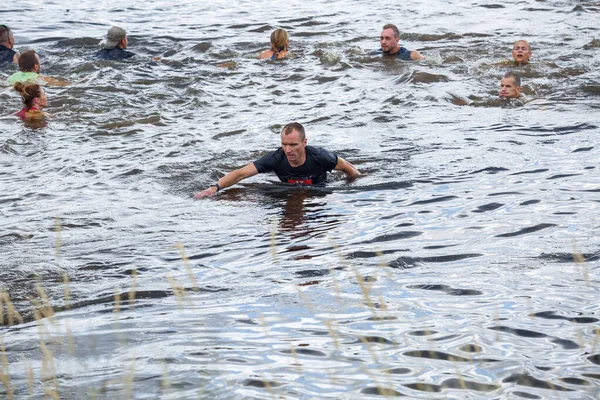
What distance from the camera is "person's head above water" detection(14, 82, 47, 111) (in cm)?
1448

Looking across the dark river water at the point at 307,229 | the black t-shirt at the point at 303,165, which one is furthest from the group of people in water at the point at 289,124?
the dark river water at the point at 307,229

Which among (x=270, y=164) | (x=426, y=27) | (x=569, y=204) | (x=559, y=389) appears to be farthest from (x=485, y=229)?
(x=426, y=27)

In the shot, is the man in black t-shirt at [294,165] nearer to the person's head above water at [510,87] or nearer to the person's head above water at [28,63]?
the person's head above water at [510,87]

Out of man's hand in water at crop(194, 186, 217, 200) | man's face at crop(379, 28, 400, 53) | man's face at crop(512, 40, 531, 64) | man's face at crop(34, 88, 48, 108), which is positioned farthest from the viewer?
man's face at crop(379, 28, 400, 53)

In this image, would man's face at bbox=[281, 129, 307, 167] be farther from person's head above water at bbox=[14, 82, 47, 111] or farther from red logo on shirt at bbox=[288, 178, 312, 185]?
person's head above water at bbox=[14, 82, 47, 111]

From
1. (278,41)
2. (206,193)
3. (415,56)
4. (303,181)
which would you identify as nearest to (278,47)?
(278,41)

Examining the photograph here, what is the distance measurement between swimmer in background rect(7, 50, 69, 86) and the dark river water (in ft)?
1.25

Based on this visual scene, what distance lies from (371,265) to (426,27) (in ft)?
54.1

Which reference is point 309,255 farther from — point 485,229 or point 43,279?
point 43,279

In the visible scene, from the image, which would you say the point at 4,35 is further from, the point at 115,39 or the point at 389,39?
the point at 389,39

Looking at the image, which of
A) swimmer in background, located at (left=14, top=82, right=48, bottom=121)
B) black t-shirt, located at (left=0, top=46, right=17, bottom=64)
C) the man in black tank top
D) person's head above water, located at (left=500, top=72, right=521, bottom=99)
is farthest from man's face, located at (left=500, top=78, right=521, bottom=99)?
black t-shirt, located at (left=0, top=46, right=17, bottom=64)

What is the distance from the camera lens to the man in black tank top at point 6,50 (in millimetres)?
18750

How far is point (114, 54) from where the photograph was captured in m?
19.0

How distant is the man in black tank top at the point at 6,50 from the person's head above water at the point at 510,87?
10255 millimetres
